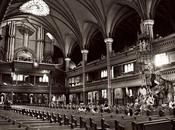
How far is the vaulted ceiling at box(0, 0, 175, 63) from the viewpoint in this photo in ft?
87.8

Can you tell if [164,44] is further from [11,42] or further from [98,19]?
[11,42]

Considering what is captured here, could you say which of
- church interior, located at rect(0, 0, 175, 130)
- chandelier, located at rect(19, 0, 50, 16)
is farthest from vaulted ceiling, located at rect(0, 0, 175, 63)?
chandelier, located at rect(19, 0, 50, 16)

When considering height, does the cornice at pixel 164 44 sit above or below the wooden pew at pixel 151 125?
above

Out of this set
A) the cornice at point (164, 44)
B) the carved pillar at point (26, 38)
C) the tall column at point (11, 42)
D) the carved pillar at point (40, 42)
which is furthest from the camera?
the carved pillar at point (40, 42)

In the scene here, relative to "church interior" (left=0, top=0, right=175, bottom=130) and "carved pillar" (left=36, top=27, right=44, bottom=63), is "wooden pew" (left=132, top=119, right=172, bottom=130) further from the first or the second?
"carved pillar" (left=36, top=27, right=44, bottom=63)

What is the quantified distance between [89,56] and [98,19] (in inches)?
511

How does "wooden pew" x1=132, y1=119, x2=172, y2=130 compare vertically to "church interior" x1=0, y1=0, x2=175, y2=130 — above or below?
below

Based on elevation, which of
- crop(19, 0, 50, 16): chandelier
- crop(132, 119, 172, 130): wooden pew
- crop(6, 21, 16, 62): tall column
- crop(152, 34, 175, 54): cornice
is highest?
crop(19, 0, 50, 16): chandelier

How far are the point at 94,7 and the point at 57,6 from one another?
21.0 ft

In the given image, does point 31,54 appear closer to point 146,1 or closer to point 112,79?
point 112,79

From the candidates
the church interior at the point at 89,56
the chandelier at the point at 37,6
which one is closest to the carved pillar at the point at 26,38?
the church interior at the point at 89,56

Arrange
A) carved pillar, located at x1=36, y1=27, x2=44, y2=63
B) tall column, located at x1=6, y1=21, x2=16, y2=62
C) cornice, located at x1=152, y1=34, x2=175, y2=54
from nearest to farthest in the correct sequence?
1. cornice, located at x1=152, y1=34, x2=175, y2=54
2. tall column, located at x1=6, y1=21, x2=16, y2=62
3. carved pillar, located at x1=36, y1=27, x2=44, y2=63

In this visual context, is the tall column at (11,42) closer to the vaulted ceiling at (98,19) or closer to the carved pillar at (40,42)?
the vaulted ceiling at (98,19)

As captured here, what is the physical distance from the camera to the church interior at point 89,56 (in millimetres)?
19672
